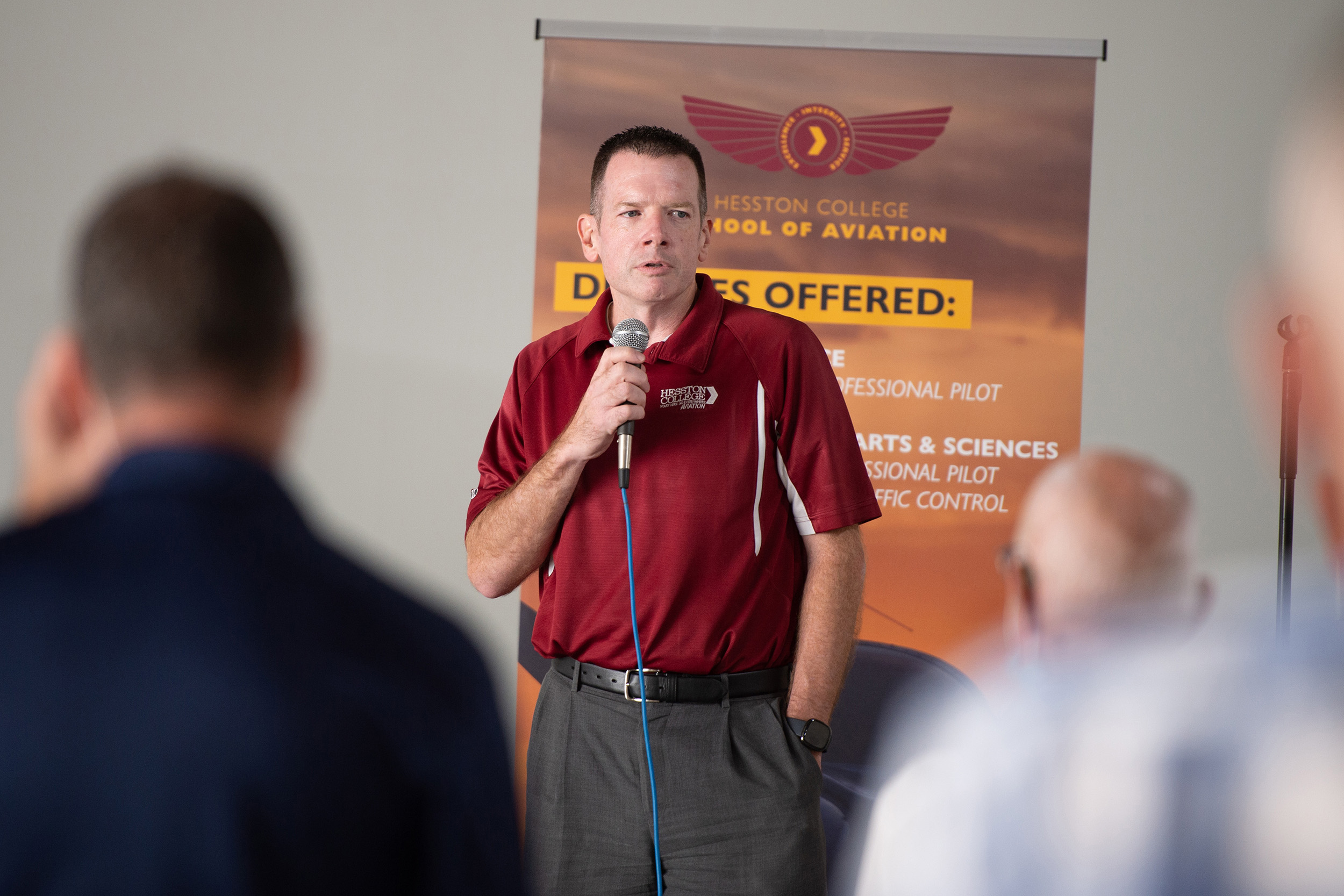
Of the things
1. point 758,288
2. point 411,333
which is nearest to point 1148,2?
point 758,288

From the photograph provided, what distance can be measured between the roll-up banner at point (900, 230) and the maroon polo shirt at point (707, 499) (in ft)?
4.67

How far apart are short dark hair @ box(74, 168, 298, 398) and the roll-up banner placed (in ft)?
8.62

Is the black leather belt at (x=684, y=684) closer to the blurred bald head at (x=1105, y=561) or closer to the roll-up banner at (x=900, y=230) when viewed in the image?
the blurred bald head at (x=1105, y=561)

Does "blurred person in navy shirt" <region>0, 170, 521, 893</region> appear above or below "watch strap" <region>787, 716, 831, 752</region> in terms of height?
above

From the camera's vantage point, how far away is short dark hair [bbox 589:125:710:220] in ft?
6.24

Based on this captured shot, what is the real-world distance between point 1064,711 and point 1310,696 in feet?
0.42

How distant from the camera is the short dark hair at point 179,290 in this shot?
656mm

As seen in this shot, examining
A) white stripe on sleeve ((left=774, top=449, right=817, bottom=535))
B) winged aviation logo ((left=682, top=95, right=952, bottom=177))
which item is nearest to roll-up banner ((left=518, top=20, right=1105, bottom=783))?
winged aviation logo ((left=682, top=95, right=952, bottom=177))

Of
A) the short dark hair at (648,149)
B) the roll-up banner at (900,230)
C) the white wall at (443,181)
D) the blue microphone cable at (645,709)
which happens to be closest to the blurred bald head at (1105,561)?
the blue microphone cable at (645,709)

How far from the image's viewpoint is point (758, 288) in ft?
11.0

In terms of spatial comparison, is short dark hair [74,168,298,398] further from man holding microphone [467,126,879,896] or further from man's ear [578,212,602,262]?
man's ear [578,212,602,262]

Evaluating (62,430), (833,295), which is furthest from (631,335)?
(833,295)

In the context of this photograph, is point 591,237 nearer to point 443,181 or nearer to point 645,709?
point 645,709

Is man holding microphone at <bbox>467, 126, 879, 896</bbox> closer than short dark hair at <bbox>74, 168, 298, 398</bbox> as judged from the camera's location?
No
